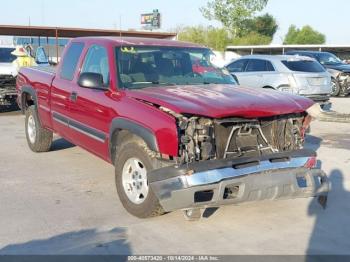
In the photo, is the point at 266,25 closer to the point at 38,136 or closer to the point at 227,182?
the point at 38,136

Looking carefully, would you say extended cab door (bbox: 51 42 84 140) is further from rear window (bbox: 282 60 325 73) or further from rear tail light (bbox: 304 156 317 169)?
rear window (bbox: 282 60 325 73)

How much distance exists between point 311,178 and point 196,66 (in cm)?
219

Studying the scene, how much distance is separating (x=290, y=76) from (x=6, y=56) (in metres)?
8.97

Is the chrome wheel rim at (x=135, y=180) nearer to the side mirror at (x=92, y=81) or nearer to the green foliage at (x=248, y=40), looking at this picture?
the side mirror at (x=92, y=81)

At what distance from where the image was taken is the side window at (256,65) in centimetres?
1403

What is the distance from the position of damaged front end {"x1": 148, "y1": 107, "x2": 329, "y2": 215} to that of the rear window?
8492 mm

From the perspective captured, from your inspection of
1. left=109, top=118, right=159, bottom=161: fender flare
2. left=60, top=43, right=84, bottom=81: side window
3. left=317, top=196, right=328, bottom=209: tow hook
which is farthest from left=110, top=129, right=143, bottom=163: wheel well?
left=317, top=196, right=328, bottom=209: tow hook

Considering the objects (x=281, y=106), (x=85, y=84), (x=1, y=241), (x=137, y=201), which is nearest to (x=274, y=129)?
(x=281, y=106)

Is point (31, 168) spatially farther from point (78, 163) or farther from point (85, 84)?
point (85, 84)

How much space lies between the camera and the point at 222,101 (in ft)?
16.1

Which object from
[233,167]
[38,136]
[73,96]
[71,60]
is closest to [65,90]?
[73,96]

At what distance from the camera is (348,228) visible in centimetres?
507

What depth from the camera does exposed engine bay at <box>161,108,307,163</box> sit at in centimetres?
476

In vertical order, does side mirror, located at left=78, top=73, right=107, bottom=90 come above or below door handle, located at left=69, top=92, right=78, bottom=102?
above
